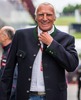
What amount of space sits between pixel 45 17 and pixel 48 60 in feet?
1.10

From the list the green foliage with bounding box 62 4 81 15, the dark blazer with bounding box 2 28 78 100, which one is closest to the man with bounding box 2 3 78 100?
the dark blazer with bounding box 2 28 78 100

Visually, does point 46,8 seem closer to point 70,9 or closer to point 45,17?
point 45,17

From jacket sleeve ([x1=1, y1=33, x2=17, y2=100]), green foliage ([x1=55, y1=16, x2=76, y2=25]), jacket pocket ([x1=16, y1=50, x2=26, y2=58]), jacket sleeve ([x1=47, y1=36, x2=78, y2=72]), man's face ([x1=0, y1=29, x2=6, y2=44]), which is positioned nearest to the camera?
jacket sleeve ([x1=47, y1=36, x2=78, y2=72])

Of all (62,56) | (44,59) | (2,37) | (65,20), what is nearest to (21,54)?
(44,59)

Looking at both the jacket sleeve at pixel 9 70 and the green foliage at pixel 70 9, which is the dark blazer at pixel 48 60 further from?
the green foliage at pixel 70 9

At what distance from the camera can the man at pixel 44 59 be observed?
4176mm

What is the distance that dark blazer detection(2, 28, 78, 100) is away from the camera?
4.17 meters

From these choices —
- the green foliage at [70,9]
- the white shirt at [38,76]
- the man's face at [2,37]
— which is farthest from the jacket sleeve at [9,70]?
the green foliage at [70,9]

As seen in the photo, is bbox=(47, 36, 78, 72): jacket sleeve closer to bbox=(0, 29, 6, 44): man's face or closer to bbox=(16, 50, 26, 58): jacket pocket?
bbox=(16, 50, 26, 58): jacket pocket

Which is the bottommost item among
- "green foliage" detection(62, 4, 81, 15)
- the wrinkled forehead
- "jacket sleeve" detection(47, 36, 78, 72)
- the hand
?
"jacket sleeve" detection(47, 36, 78, 72)

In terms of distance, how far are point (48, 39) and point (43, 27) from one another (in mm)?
118

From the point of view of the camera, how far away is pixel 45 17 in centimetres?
421

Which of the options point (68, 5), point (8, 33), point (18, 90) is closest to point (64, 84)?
point (18, 90)

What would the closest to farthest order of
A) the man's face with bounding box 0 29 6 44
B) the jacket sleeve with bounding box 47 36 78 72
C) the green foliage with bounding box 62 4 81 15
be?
the jacket sleeve with bounding box 47 36 78 72 → the man's face with bounding box 0 29 6 44 → the green foliage with bounding box 62 4 81 15
